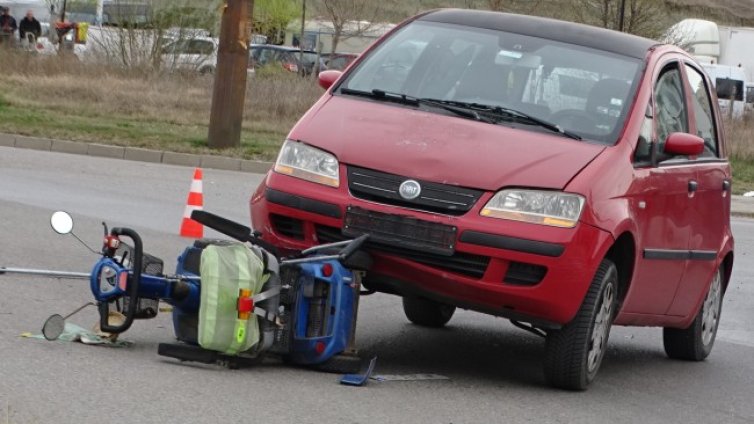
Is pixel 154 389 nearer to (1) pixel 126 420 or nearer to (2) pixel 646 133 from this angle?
(1) pixel 126 420

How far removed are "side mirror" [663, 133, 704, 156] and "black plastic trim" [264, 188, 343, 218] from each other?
2.04 metres

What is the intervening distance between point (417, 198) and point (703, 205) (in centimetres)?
246

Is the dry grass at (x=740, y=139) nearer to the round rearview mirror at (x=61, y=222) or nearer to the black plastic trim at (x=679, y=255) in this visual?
the black plastic trim at (x=679, y=255)

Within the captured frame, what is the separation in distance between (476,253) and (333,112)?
1.20m

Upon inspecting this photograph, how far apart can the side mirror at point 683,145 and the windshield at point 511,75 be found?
1.11ft

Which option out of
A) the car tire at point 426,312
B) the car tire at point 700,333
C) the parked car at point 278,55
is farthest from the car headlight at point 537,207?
the parked car at point 278,55

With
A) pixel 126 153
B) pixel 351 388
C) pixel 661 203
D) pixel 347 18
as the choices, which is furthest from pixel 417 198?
pixel 347 18

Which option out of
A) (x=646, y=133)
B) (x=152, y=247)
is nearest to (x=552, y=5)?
(x=152, y=247)

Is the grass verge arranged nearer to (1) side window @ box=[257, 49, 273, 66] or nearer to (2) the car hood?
(1) side window @ box=[257, 49, 273, 66]

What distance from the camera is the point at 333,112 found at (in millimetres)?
7781

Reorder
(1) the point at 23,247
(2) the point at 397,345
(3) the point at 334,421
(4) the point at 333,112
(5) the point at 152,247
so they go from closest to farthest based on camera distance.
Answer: (3) the point at 334,421
(4) the point at 333,112
(2) the point at 397,345
(1) the point at 23,247
(5) the point at 152,247

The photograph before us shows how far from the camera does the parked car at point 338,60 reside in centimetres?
4090

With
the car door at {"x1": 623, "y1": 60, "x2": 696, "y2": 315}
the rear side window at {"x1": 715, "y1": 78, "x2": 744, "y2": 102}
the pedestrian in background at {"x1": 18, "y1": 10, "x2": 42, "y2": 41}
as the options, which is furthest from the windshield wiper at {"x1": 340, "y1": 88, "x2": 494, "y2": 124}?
the rear side window at {"x1": 715, "y1": 78, "x2": 744, "y2": 102}

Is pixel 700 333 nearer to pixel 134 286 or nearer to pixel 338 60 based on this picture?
pixel 134 286
